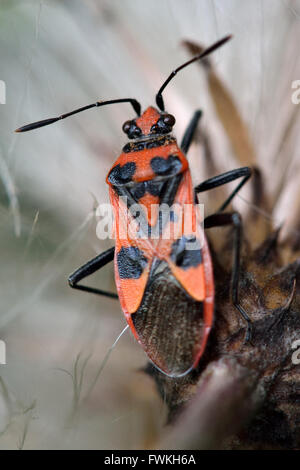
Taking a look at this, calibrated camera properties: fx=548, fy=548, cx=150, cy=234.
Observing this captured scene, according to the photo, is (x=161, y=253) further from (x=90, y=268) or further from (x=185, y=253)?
(x=90, y=268)

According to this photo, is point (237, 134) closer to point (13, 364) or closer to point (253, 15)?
point (253, 15)

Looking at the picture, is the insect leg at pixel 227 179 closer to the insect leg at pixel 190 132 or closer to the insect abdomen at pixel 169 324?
the insect leg at pixel 190 132

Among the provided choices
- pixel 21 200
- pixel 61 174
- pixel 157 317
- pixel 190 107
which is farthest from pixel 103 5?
pixel 157 317

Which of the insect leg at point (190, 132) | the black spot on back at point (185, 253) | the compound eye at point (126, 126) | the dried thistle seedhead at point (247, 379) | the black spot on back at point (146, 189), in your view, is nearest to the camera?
the dried thistle seedhead at point (247, 379)

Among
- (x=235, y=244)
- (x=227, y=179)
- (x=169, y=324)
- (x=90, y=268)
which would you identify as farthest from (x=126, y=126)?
(x=169, y=324)

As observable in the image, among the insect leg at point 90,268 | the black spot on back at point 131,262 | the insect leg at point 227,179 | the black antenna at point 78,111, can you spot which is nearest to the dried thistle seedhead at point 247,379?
the black spot on back at point 131,262
